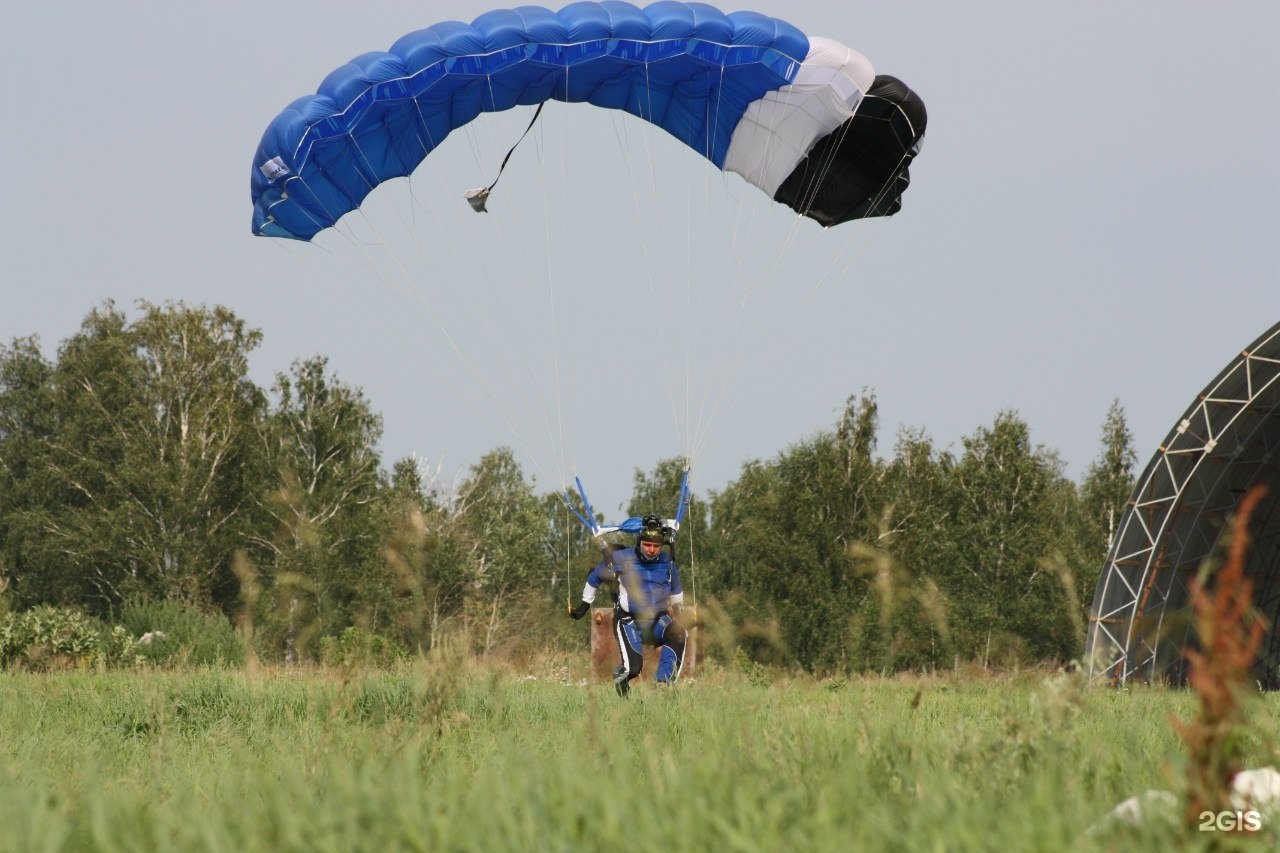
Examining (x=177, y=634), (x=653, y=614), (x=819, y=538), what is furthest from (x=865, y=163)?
(x=819, y=538)

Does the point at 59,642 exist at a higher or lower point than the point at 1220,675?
lower

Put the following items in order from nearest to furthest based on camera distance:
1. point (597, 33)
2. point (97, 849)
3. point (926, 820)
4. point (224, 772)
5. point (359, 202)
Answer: point (926, 820) → point (97, 849) → point (224, 772) → point (597, 33) → point (359, 202)

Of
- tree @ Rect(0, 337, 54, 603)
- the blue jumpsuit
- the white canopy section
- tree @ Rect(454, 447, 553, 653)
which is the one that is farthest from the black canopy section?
tree @ Rect(0, 337, 54, 603)

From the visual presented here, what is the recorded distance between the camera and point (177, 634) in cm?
1895

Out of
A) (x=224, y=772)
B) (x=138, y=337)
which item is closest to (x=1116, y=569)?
(x=224, y=772)

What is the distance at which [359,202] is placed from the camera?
12.9 metres

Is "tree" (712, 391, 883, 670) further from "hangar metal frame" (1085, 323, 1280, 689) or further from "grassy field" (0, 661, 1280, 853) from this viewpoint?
"grassy field" (0, 661, 1280, 853)

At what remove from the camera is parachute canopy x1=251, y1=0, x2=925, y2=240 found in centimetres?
1153

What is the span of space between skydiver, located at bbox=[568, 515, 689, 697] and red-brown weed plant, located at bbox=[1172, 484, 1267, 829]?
28.0 ft

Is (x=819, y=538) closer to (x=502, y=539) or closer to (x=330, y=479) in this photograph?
(x=330, y=479)

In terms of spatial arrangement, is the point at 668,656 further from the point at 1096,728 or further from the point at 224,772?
the point at 224,772

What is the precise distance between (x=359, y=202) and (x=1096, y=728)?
9005 mm

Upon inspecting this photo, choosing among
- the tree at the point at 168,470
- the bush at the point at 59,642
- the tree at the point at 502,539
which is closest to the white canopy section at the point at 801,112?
the bush at the point at 59,642

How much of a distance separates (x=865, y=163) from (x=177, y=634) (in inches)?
476
